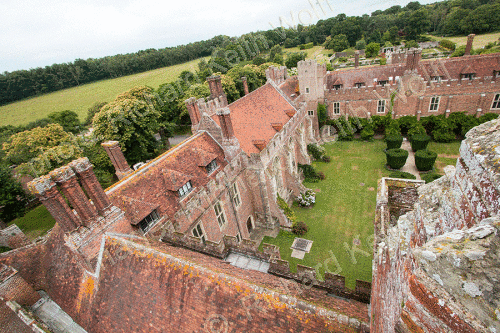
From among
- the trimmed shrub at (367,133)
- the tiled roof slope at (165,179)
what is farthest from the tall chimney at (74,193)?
the trimmed shrub at (367,133)

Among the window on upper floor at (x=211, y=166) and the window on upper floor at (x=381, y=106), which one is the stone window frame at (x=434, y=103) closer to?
the window on upper floor at (x=381, y=106)

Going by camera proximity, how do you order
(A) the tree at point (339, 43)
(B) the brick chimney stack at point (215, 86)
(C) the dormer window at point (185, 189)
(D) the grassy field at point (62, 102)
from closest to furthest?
(C) the dormer window at point (185, 189) < (B) the brick chimney stack at point (215, 86) < (D) the grassy field at point (62, 102) < (A) the tree at point (339, 43)

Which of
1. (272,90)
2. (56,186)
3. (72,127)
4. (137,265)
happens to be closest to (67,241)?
(56,186)

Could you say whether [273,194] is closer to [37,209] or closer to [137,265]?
[137,265]

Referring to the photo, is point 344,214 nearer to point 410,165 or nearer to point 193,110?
point 410,165

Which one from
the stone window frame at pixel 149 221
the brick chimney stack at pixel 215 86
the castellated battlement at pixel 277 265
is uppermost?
the brick chimney stack at pixel 215 86

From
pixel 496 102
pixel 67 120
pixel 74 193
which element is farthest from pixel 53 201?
pixel 67 120

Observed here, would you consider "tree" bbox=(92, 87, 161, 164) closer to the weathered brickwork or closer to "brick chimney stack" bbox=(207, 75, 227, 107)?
"brick chimney stack" bbox=(207, 75, 227, 107)
